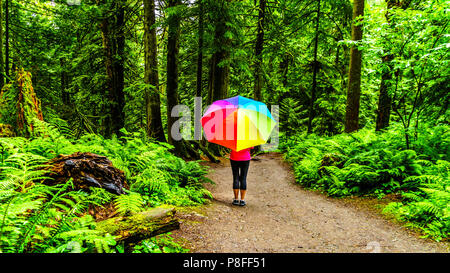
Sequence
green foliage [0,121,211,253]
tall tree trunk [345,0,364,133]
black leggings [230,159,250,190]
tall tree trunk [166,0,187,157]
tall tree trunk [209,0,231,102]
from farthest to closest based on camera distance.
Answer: tall tree trunk [345,0,364,133]
tall tree trunk [209,0,231,102]
tall tree trunk [166,0,187,157]
black leggings [230,159,250,190]
green foliage [0,121,211,253]

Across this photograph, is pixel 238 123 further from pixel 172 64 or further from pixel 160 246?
pixel 172 64

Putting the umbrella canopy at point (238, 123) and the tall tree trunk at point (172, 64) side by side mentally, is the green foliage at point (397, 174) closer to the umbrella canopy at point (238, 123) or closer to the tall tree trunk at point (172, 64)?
the umbrella canopy at point (238, 123)

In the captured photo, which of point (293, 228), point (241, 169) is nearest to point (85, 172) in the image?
point (241, 169)

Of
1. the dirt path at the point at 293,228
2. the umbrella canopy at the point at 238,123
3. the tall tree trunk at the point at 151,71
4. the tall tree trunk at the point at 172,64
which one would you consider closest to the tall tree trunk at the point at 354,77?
the dirt path at the point at 293,228

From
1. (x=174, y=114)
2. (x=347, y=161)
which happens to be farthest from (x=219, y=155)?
(x=347, y=161)

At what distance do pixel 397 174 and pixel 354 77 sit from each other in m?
5.66

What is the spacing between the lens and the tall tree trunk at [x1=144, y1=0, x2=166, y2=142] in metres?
9.12

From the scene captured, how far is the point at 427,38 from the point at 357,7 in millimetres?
5047

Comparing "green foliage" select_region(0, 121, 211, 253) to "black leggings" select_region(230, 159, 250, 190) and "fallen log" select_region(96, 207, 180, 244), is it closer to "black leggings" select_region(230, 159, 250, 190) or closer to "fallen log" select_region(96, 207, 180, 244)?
"fallen log" select_region(96, 207, 180, 244)

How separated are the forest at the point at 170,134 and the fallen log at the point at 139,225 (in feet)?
0.07

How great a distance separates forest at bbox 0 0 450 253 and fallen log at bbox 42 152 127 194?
24 mm

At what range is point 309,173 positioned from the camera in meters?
8.84

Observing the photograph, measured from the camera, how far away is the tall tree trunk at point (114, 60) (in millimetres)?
10007

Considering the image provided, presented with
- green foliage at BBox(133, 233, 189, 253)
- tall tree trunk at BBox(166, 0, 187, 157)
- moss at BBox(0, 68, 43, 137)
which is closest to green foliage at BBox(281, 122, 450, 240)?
green foliage at BBox(133, 233, 189, 253)
